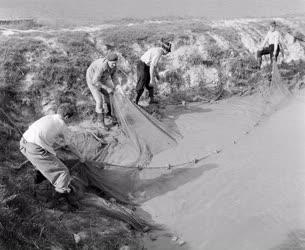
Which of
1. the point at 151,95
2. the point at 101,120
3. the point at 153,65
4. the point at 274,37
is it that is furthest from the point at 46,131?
the point at 274,37

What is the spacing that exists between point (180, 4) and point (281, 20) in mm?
7356

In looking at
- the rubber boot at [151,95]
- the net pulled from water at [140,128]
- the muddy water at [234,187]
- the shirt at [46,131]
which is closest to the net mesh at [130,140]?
the net pulled from water at [140,128]

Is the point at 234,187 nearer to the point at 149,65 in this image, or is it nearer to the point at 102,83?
the point at 102,83

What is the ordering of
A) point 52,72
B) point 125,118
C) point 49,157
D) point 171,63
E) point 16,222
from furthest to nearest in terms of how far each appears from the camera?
point 171,63, point 52,72, point 125,118, point 49,157, point 16,222

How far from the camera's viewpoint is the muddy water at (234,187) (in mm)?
6633

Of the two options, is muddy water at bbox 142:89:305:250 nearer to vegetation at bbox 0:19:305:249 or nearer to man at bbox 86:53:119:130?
vegetation at bbox 0:19:305:249

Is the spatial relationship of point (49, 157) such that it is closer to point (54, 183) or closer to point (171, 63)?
point (54, 183)

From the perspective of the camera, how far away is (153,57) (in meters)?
9.86

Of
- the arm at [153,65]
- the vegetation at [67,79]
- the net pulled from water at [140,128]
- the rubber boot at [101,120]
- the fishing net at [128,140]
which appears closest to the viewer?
the vegetation at [67,79]

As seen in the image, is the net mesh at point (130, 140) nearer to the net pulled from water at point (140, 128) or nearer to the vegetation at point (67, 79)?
the net pulled from water at point (140, 128)

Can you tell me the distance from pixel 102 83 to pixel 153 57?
1495 mm

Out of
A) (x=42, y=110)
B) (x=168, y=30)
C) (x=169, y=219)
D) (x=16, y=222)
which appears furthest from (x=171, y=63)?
(x=16, y=222)

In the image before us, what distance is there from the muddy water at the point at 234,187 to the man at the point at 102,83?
1.64 m

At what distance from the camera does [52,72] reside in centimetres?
1063
